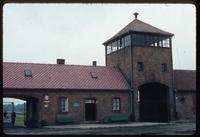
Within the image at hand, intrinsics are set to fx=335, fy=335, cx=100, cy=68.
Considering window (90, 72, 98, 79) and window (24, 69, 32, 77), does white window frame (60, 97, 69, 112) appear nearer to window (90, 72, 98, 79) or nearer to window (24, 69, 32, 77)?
window (24, 69, 32, 77)

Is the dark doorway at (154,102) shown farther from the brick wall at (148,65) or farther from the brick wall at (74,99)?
the brick wall at (74,99)

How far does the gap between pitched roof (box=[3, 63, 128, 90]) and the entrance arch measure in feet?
4.39

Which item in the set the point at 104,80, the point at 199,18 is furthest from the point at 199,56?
the point at 104,80

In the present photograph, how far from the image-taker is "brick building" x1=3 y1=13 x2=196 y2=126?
2933 centimetres

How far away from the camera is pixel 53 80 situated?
30562 millimetres

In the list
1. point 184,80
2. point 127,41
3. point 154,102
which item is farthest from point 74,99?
point 184,80

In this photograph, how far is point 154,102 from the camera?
113ft

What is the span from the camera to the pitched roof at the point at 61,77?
29.2 metres

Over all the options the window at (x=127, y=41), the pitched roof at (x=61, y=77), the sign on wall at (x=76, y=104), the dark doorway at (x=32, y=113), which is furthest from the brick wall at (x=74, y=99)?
the window at (x=127, y=41)

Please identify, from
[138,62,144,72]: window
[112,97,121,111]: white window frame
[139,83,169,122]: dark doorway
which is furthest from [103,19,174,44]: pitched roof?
[112,97,121,111]: white window frame

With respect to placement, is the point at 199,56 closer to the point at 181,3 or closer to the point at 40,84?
the point at 181,3

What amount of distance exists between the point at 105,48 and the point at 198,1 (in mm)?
35237

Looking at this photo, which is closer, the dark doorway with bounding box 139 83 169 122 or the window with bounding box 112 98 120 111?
the window with bounding box 112 98 120 111

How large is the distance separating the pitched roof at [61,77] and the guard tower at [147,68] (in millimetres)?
1481
